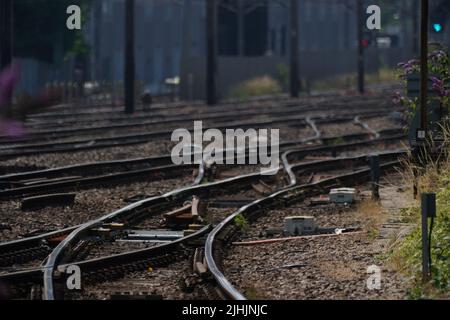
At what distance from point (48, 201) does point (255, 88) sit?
40295 millimetres

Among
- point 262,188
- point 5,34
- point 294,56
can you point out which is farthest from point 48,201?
point 294,56

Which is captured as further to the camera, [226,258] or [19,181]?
[19,181]

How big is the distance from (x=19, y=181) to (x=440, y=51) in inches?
273

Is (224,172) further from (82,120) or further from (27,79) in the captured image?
(27,79)

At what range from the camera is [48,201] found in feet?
54.1

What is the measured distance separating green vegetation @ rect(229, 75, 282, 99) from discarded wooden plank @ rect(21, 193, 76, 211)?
122ft

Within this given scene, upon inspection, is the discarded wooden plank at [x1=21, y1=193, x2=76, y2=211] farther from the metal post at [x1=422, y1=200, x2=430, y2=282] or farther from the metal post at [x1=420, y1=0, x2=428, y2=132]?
the metal post at [x1=422, y1=200, x2=430, y2=282]

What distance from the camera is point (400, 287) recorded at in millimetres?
10445

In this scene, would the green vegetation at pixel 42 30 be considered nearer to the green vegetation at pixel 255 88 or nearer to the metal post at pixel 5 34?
the green vegetation at pixel 255 88

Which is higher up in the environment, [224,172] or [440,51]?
[440,51]

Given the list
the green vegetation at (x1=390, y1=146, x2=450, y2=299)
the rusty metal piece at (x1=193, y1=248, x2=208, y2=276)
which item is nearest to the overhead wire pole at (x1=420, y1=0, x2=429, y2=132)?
the green vegetation at (x1=390, y1=146, x2=450, y2=299)

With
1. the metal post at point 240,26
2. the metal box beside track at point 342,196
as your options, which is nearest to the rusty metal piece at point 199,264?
the metal box beside track at point 342,196

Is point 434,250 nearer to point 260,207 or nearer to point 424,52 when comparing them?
point 424,52
